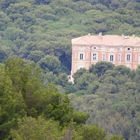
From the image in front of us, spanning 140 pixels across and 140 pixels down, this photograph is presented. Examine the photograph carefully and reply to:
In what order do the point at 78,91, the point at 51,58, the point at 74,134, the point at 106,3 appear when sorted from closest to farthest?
1. the point at 74,134
2. the point at 78,91
3. the point at 51,58
4. the point at 106,3

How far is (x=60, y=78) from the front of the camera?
3297 inches

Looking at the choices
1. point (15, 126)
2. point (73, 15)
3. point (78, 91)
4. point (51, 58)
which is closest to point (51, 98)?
point (15, 126)

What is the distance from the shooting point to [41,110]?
3253 centimetres

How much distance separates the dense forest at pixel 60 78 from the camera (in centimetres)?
3086

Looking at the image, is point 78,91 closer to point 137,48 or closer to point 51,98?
point 137,48

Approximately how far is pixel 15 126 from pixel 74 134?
51.4 inches

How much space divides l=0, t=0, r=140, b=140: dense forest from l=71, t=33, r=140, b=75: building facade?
51.5 inches

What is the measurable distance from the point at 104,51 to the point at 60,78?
729 cm

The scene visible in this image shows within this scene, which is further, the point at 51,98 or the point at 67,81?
the point at 67,81

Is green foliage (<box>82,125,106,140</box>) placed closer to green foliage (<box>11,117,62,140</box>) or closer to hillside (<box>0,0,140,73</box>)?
green foliage (<box>11,117,62,140</box>)

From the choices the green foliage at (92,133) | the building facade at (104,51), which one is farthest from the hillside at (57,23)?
the green foliage at (92,133)

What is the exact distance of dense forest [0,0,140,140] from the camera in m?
30.9

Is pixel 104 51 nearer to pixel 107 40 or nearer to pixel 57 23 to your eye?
pixel 107 40

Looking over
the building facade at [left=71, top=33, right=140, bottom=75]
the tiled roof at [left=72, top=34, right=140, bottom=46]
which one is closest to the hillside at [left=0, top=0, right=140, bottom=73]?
the building facade at [left=71, top=33, right=140, bottom=75]
